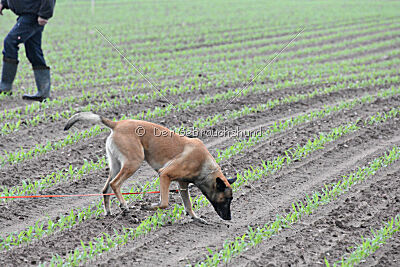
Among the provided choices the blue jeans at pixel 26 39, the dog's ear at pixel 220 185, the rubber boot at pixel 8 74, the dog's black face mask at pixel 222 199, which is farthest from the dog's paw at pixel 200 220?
the rubber boot at pixel 8 74

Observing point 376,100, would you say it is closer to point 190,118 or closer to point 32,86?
point 190,118

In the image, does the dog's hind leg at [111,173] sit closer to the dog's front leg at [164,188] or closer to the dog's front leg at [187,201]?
the dog's front leg at [164,188]

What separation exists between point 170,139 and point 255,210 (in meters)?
1.42

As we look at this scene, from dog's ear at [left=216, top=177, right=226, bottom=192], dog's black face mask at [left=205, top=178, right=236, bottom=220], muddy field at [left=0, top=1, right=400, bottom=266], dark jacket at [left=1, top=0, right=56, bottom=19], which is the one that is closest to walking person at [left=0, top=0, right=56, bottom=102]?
dark jacket at [left=1, top=0, right=56, bottom=19]

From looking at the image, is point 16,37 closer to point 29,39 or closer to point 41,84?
point 29,39

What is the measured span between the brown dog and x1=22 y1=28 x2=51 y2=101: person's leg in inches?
215

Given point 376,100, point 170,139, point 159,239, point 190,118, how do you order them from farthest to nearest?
point 376,100 < point 190,118 < point 170,139 < point 159,239

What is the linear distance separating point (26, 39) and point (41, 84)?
0.96m

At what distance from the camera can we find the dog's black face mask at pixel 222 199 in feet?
19.6

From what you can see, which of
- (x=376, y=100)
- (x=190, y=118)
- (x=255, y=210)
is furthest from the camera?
(x=376, y=100)

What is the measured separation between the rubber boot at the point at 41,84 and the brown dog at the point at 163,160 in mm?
5446

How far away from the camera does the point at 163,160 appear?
613 cm

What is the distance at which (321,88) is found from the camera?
12805 millimetres

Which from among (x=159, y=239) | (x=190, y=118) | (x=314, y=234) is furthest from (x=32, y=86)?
(x=314, y=234)
